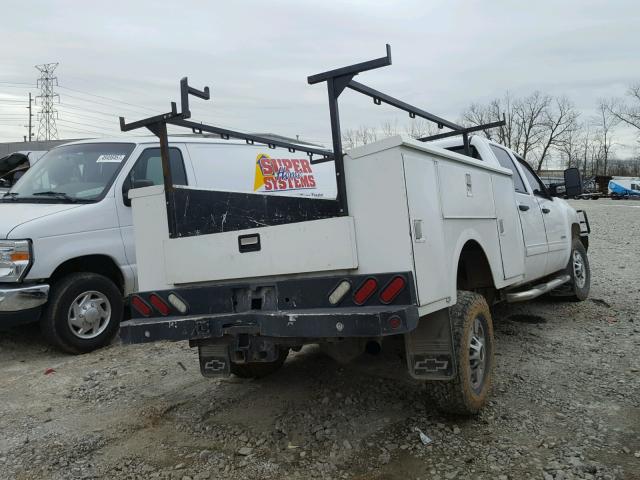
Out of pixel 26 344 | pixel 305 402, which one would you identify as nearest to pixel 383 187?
pixel 305 402

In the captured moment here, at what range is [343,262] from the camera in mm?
3271

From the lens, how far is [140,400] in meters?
4.64

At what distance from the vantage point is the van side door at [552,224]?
635 centimetres

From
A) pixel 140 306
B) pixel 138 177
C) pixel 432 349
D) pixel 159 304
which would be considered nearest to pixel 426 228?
pixel 432 349

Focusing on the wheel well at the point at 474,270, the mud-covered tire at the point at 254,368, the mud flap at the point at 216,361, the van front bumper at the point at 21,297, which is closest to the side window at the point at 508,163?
the wheel well at the point at 474,270

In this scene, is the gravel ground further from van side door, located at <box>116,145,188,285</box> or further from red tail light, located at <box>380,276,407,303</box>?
van side door, located at <box>116,145,188,285</box>

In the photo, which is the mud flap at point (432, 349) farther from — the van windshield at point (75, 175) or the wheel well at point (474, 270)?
the van windshield at point (75, 175)

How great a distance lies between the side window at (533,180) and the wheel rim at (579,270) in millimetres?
1401

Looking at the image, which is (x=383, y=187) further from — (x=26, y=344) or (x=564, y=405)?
(x=26, y=344)

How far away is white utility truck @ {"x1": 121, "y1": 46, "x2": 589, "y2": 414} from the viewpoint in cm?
314

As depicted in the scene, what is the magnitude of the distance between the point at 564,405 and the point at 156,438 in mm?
2896

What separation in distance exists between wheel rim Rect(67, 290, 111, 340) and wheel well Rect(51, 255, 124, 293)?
331 millimetres

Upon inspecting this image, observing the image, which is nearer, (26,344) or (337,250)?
(337,250)

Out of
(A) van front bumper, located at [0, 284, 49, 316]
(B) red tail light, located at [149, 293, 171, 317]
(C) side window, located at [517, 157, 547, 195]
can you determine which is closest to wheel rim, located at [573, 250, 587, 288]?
(C) side window, located at [517, 157, 547, 195]
